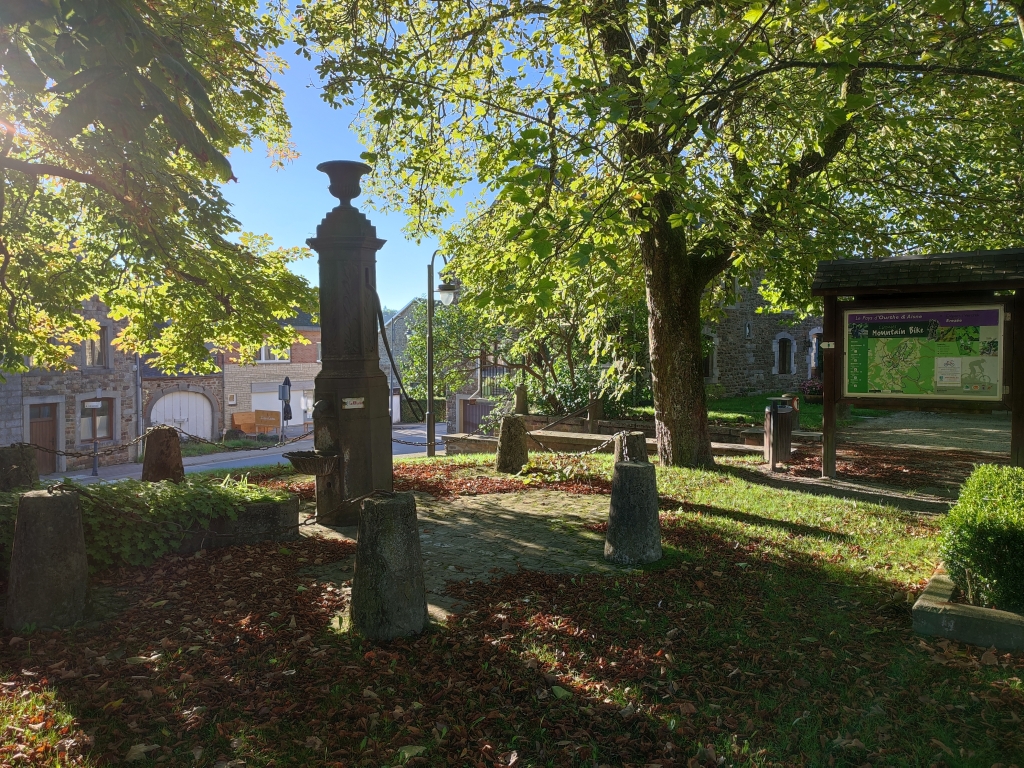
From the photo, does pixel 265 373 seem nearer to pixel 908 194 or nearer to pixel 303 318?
pixel 303 318

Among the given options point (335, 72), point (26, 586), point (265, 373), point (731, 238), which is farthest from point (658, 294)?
point (265, 373)

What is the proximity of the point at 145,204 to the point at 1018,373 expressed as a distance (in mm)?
10883

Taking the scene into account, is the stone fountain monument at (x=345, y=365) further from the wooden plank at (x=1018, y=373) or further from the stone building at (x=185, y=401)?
the stone building at (x=185, y=401)

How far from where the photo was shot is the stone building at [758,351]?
90.4 feet

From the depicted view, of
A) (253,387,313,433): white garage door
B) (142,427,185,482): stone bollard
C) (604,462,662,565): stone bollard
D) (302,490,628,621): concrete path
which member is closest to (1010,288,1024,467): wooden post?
(302,490,628,621): concrete path

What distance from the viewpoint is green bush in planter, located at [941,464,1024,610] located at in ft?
13.0

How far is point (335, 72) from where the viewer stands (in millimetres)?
7906

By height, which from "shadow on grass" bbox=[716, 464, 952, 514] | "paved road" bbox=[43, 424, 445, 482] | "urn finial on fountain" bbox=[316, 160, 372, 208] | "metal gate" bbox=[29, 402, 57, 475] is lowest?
"paved road" bbox=[43, 424, 445, 482]

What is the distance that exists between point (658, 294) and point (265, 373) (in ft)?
104

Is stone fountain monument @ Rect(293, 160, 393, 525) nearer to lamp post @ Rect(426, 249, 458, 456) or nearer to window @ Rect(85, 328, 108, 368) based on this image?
lamp post @ Rect(426, 249, 458, 456)

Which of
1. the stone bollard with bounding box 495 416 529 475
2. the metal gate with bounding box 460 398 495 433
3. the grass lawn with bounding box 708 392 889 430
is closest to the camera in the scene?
the stone bollard with bounding box 495 416 529 475

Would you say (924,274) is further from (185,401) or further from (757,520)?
(185,401)

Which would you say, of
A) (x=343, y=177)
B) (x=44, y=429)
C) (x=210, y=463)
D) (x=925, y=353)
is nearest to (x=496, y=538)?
(x=343, y=177)

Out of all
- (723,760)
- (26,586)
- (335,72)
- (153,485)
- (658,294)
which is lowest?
(723,760)
